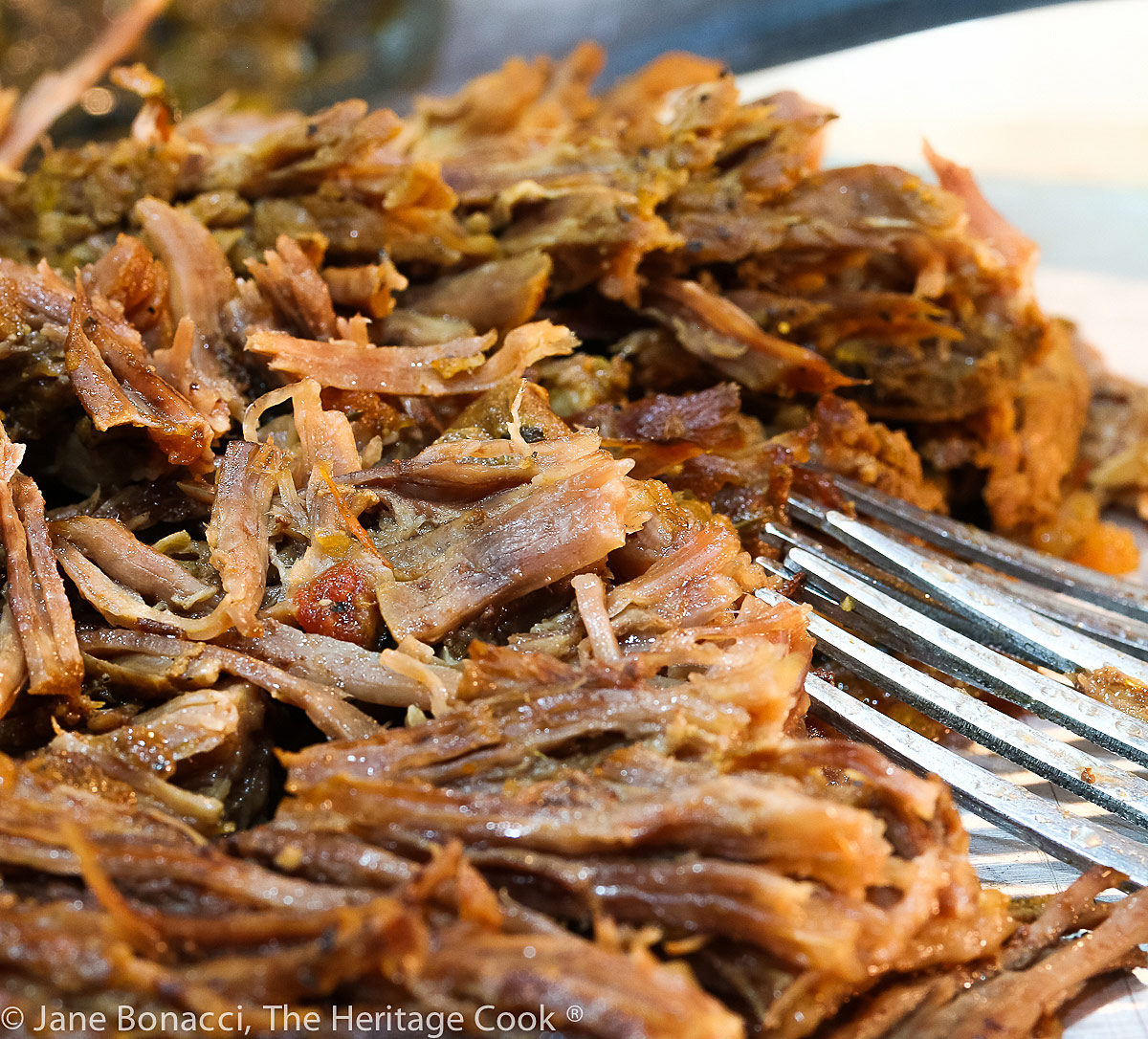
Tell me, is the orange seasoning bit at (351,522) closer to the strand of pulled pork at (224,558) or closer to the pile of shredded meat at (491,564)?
the pile of shredded meat at (491,564)

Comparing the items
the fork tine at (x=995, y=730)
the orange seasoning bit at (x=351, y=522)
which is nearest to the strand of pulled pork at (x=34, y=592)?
the orange seasoning bit at (x=351, y=522)

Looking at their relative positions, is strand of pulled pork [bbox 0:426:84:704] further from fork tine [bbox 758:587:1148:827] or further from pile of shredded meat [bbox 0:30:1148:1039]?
fork tine [bbox 758:587:1148:827]

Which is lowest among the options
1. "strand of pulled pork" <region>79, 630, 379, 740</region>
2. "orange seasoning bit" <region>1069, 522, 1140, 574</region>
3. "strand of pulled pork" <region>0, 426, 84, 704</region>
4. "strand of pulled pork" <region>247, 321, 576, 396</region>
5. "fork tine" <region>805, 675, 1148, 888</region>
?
"orange seasoning bit" <region>1069, 522, 1140, 574</region>

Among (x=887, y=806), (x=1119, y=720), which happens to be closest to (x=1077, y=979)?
(x=887, y=806)

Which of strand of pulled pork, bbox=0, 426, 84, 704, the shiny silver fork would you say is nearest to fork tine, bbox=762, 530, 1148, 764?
the shiny silver fork

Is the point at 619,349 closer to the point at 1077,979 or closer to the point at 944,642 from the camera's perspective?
the point at 944,642

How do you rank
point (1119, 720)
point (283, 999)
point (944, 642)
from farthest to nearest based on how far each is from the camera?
point (944, 642)
point (1119, 720)
point (283, 999)
